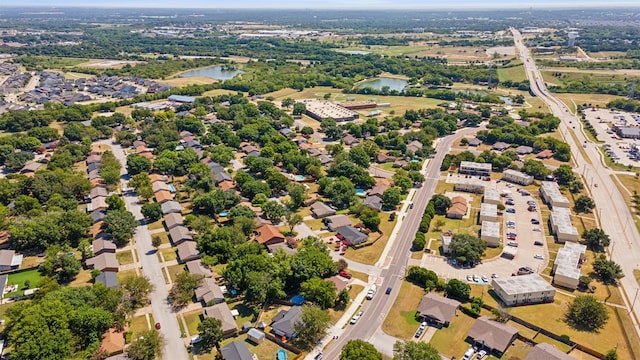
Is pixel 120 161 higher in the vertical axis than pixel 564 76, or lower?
lower

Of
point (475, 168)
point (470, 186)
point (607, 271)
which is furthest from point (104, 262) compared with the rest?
point (475, 168)

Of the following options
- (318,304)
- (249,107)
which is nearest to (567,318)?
(318,304)

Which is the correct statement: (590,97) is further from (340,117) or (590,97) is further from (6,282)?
(6,282)

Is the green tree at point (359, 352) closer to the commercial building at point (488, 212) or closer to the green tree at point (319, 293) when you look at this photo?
the green tree at point (319, 293)

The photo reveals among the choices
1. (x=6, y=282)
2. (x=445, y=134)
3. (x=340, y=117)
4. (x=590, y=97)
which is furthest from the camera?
(x=590, y=97)

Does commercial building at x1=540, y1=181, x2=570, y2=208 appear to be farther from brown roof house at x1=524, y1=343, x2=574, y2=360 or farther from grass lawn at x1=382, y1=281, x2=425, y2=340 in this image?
brown roof house at x1=524, y1=343, x2=574, y2=360

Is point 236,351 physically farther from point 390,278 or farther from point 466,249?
point 466,249

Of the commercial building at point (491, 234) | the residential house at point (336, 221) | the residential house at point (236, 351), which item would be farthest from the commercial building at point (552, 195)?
the residential house at point (236, 351)
